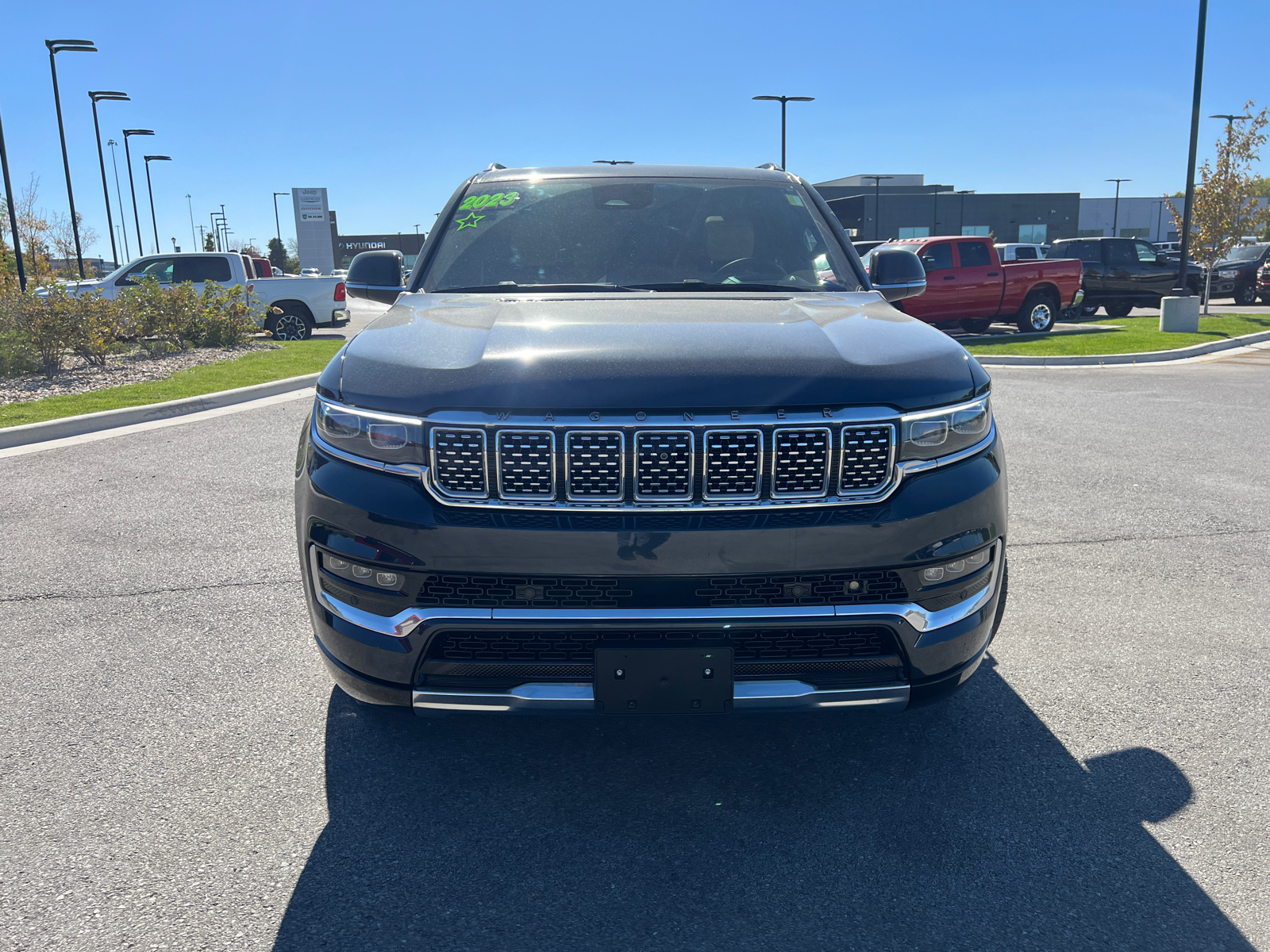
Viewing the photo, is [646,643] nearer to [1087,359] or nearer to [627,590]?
[627,590]

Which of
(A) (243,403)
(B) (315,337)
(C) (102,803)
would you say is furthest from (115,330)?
(C) (102,803)

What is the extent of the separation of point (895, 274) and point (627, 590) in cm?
229

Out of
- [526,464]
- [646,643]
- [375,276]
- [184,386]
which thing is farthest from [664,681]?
[184,386]

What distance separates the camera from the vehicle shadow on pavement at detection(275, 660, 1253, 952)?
2320 mm

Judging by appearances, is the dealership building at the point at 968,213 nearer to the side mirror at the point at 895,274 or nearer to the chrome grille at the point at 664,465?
the side mirror at the point at 895,274

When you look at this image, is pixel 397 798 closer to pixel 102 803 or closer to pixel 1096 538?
pixel 102 803

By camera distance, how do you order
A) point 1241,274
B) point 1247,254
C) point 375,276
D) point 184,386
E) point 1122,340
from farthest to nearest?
1. point 1247,254
2. point 1241,274
3. point 1122,340
4. point 184,386
5. point 375,276

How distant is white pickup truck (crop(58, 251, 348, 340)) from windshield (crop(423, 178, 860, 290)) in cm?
1735

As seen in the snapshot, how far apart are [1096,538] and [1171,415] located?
5024 millimetres

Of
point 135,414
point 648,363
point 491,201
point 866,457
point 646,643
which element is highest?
point 491,201

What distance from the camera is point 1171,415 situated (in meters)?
9.66

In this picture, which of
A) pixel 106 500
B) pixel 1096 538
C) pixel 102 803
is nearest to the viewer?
pixel 102 803

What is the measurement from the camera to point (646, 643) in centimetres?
252

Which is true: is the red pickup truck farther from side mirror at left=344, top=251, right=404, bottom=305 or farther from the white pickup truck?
side mirror at left=344, top=251, right=404, bottom=305
